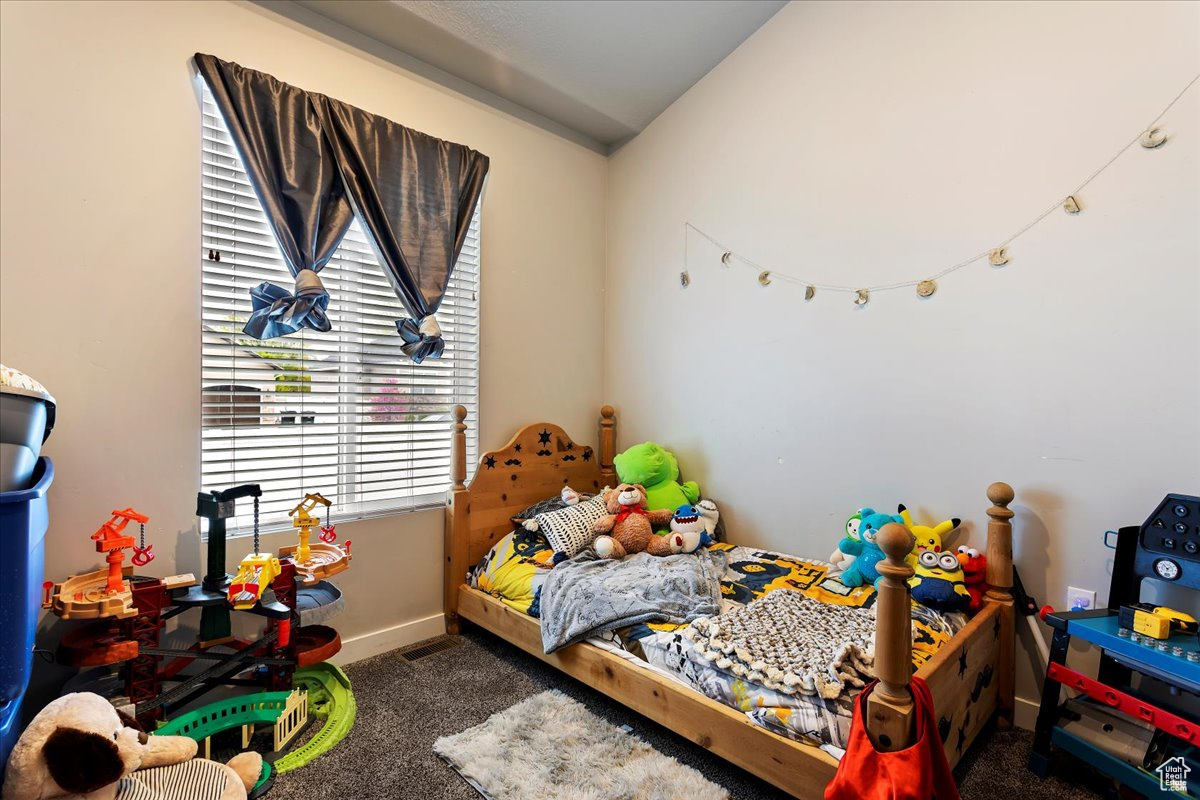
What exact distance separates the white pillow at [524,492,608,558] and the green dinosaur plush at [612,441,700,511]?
0.82 ft

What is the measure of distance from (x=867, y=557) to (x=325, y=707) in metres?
1.97

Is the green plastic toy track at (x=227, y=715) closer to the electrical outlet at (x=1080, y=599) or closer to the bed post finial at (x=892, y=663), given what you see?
the bed post finial at (x=892, y=663)

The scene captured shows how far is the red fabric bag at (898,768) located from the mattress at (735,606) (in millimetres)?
168

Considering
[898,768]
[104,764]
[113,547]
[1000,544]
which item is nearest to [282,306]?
[113,547]

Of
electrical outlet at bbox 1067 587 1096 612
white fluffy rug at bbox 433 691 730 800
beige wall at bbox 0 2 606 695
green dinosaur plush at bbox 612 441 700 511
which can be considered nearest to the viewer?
white fluffy rug at bbox 433 691 730 800

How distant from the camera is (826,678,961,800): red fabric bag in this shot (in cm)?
107

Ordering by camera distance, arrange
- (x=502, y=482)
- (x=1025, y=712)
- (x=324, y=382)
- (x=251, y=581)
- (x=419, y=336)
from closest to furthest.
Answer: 1. (x=251, y=581)
2. (x=1025, y=712)
3. (x=324, y=382)
4. (x=419, y=336)
5. (x=502, y=482)

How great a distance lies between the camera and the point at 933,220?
6.85 ft

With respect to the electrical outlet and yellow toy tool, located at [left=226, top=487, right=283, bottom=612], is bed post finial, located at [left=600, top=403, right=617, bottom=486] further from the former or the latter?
the electrical outlet

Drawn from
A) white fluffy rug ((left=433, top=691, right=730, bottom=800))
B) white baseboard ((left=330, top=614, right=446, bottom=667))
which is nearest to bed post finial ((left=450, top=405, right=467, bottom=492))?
white baseboard ((left=330, top=614, right=446, bottom=667))

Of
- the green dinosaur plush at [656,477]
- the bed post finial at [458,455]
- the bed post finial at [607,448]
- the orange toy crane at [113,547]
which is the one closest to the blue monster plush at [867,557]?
the green dinosaur plush at [656,477]

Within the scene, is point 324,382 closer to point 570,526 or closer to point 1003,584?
point 570,526

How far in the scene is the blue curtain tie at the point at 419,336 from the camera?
92.7 inches

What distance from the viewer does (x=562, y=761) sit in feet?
5.34
